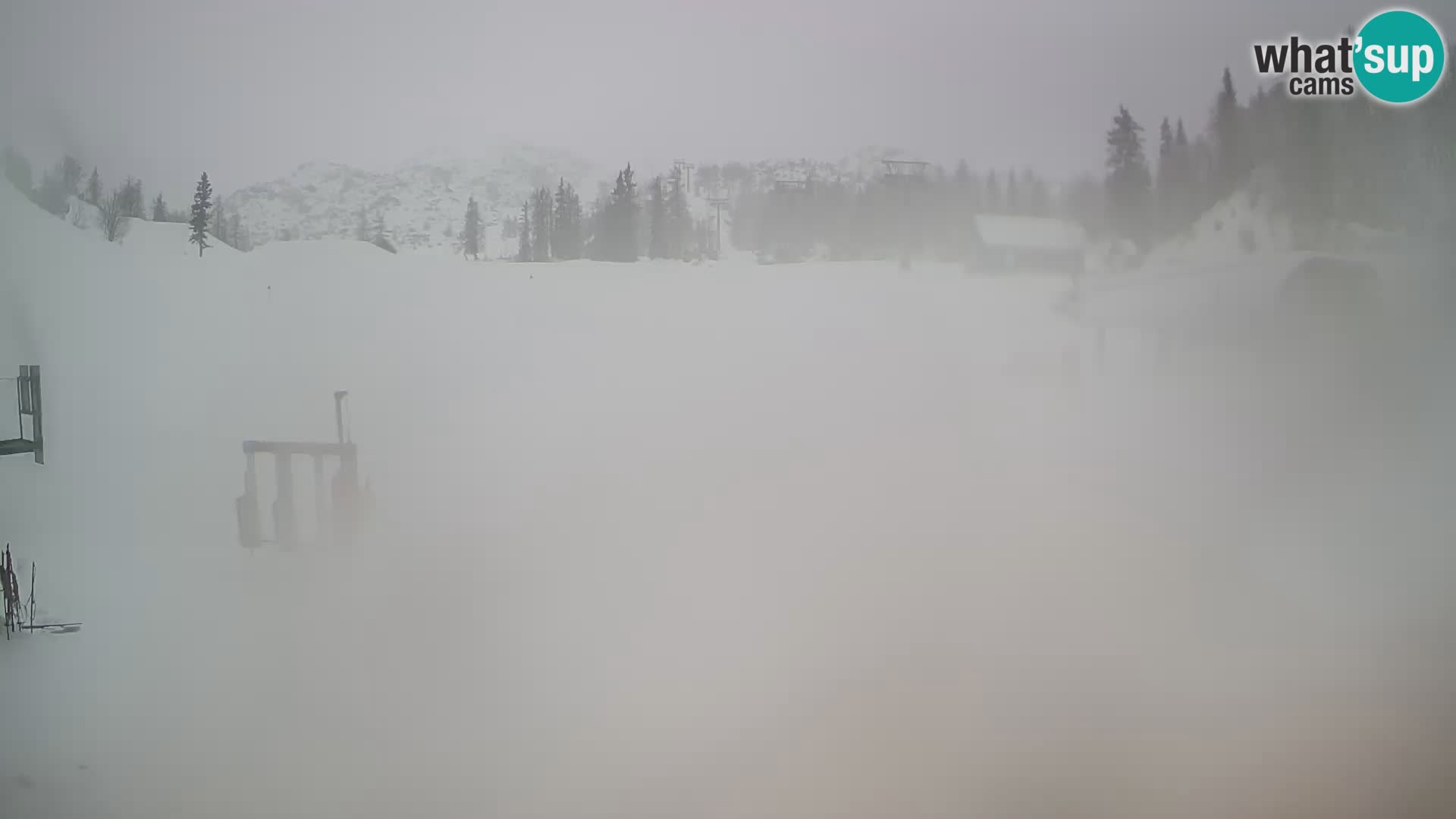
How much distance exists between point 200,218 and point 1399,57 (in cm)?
274

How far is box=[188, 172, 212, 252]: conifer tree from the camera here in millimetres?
1931

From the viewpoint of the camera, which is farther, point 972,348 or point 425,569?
point 972,348

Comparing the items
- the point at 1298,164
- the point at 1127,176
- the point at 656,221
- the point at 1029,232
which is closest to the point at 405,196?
the point at 656,221

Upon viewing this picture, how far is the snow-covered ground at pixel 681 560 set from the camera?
1.94 metres

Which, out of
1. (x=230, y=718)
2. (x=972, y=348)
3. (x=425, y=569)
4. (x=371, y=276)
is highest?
(x=371, y=276)

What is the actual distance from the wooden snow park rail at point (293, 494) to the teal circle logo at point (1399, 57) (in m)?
2.47

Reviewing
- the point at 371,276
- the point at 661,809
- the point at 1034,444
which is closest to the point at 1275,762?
the point at 1034,444

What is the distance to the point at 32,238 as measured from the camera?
1945mm

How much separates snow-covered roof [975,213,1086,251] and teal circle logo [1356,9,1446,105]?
0.80 m

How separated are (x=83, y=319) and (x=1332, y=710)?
2.94 m

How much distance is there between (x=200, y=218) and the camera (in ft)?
6.34

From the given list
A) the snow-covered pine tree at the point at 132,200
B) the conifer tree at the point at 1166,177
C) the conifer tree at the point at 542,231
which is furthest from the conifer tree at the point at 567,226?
the conifer tree at the point at 1166,177

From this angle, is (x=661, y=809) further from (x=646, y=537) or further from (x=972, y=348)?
(x=972, y=348)

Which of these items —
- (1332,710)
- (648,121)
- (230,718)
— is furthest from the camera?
(1332,710)
